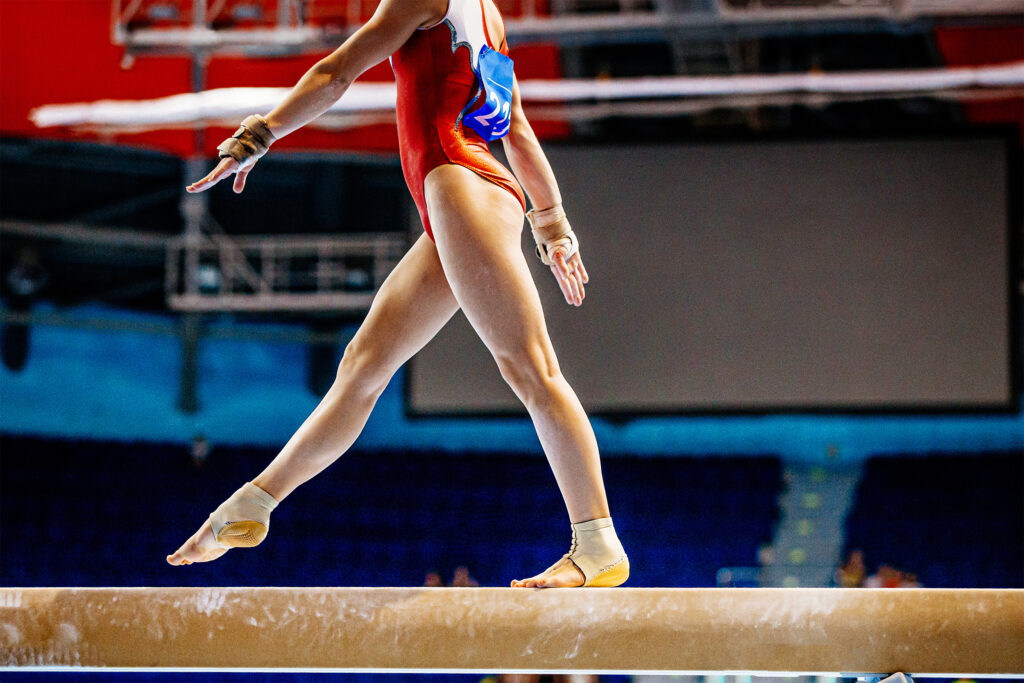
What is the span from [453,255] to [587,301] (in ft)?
17.7

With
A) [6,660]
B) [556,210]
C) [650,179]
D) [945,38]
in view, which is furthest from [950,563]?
[6,660]

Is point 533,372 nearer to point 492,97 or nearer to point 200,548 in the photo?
point 492,97

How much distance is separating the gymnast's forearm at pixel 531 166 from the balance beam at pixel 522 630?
2.87ft

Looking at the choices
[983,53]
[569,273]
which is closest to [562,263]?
[569,273]

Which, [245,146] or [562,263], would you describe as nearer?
[245,146]

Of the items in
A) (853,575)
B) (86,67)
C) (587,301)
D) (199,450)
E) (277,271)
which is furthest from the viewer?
(199,450)

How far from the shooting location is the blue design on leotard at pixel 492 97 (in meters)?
2.10

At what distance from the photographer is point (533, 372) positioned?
1.98m

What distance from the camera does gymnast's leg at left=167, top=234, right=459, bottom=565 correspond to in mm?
2178

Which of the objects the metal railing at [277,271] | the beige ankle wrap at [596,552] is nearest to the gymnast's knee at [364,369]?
the beige ankle wrap at [596,552]

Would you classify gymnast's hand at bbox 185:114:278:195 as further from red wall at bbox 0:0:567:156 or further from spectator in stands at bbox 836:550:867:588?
spectator in stands at bbox 836:550:867:588

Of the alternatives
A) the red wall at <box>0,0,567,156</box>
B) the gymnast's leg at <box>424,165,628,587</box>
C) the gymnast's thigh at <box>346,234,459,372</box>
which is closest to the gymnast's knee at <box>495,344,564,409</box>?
the gymnast's leg at <box>424,165,628,587</box>

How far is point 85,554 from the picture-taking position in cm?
1002

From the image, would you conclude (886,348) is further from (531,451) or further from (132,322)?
(132,322)
